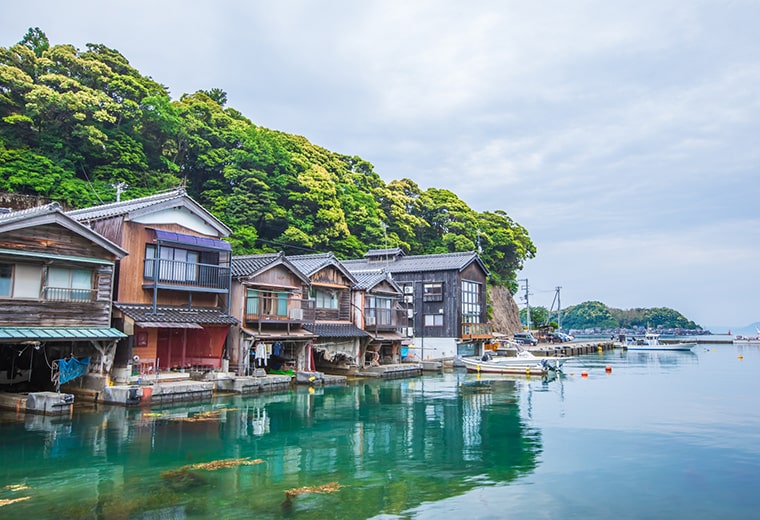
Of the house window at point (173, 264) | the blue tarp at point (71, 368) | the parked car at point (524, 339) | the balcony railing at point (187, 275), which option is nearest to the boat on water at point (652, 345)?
the parked car at point (524, 339)

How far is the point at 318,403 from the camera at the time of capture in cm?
2641

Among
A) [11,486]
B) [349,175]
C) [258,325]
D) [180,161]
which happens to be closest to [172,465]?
[11,486]

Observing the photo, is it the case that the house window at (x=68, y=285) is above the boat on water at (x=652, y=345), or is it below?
above

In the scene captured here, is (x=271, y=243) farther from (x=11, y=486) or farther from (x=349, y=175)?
(x=11, y=486)

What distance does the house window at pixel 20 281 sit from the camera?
2092 cm

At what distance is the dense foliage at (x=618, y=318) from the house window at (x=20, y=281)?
515ft

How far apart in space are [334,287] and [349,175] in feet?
102

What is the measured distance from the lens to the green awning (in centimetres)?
2011

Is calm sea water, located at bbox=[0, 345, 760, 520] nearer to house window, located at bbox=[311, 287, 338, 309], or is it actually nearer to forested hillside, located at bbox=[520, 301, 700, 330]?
house window, located at bbox=[311, 287, 338, 309]

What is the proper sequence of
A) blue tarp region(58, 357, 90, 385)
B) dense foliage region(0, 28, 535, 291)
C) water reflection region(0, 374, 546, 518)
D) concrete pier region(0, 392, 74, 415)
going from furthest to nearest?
dense foliage region(0, 28, 535, 291), blue tarp region(58, 357, 90, 385), concrete pier region(0, 392, 74, 415), water reflection region(0, 374, 546, 518)

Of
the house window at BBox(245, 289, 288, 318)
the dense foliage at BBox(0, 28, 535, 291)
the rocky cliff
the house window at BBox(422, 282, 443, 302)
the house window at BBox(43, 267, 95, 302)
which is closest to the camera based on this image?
the house window at BBox(43, 267, 95, 302)

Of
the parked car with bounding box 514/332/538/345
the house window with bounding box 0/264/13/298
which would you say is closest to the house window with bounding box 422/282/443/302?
the parked car with bounding box 514/332/538/345

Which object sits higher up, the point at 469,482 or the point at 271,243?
the point at 271,243

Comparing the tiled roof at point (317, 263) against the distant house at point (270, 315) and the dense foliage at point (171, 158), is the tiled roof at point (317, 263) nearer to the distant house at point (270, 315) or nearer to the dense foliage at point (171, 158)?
the distant house at point (270, 315)
